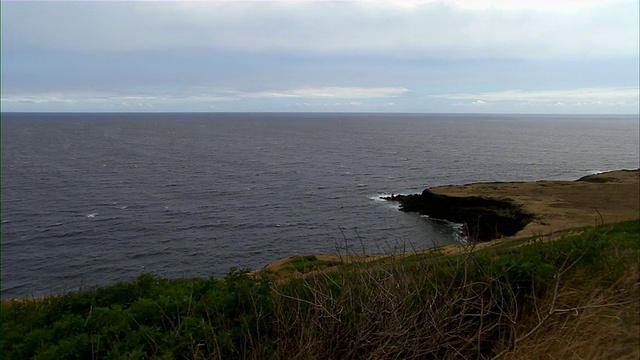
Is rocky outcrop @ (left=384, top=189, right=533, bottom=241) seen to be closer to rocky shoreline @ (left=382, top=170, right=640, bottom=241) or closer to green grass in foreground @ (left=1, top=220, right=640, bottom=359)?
rocky shoreline @ (left=382, top=170, right=640, bottom=241)

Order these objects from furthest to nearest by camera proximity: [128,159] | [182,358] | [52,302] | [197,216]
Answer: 1. [128,159]
2. [197,216]
3. [52,302]
4. [182,358]

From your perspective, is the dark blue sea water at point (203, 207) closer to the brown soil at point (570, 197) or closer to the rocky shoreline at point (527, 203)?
the rocky shoreline at point (527, 203)

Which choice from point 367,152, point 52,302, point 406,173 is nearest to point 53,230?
point 52,302

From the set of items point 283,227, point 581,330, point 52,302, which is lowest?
point 283,227

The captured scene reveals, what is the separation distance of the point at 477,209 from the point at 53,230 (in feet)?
144

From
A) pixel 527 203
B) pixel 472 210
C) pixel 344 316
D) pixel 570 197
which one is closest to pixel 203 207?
pixel 472 210

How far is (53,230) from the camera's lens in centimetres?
4344

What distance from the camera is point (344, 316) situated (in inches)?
281

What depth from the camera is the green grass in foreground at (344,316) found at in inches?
256

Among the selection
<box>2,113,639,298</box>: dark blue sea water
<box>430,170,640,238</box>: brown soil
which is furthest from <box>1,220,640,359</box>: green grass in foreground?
<box>430,170,640,238</box>: brown soil

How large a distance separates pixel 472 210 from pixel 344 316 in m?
46.3

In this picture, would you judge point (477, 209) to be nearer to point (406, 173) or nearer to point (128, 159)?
point (406, 173)

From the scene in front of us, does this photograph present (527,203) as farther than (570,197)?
No

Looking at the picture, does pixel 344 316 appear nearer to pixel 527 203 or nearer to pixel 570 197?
pixel 527 203
